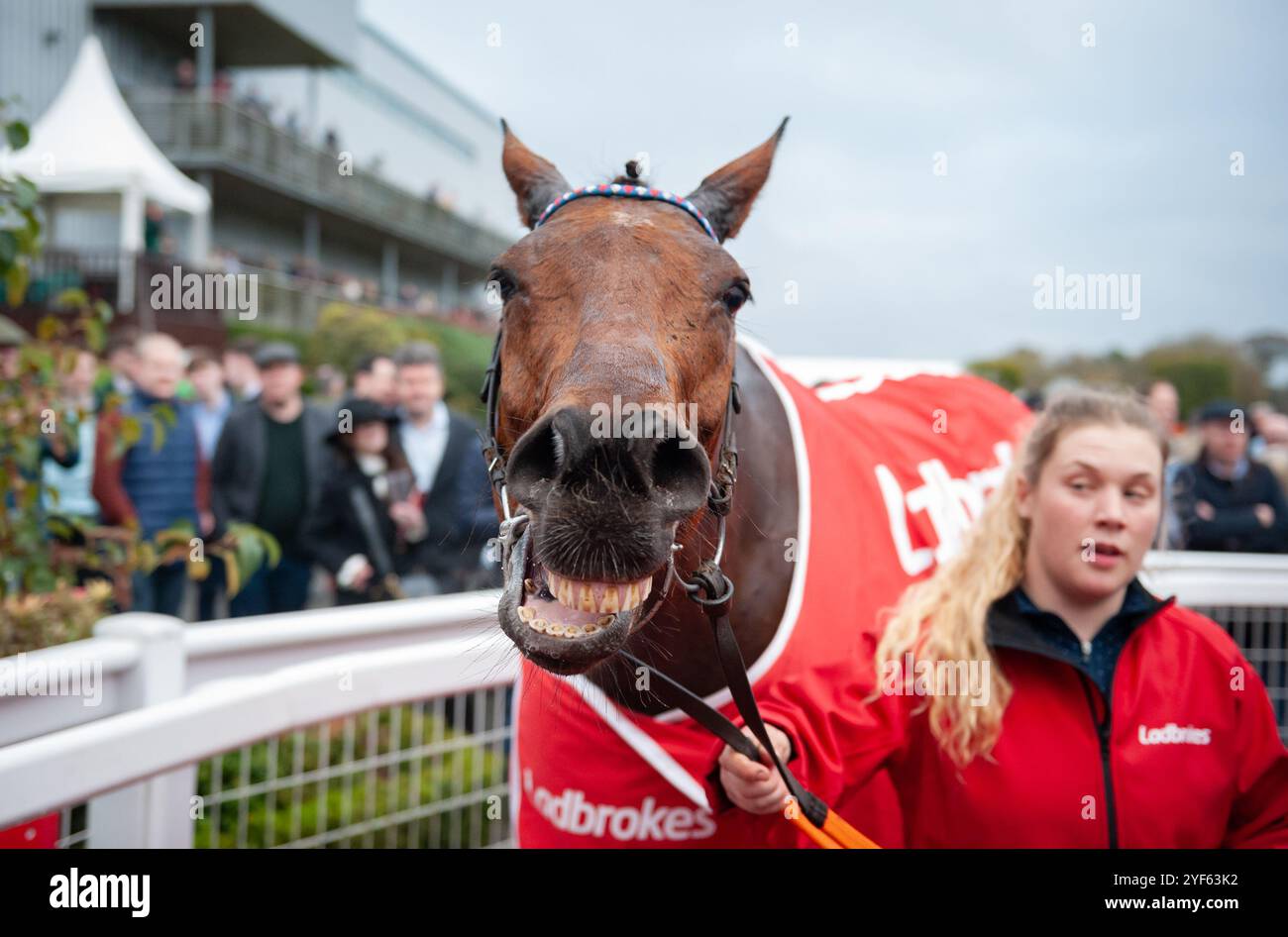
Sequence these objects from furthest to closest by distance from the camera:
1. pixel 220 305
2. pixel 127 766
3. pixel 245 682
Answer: pixel 220 305 < pixel 245 682 < pixel 127 766

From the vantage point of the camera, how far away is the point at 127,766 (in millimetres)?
1940

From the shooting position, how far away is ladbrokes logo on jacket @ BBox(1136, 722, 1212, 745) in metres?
2.04

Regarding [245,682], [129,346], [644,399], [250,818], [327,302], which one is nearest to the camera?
[644,399]

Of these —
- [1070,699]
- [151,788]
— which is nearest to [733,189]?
[1070,699]

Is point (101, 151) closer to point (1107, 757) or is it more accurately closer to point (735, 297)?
point (735, 297)

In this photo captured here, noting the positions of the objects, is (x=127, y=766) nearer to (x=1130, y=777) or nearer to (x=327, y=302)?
(x=1130, y=777)

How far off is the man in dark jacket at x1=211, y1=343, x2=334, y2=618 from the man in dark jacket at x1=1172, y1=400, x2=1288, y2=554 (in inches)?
211

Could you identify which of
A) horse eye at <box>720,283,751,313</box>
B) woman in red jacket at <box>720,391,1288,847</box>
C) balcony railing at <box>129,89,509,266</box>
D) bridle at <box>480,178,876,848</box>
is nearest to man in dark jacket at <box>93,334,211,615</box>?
bridle at <box>480,178,876,848</box>

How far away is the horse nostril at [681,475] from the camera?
1.57 meters

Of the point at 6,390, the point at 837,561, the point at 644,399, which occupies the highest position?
the point at 6,390

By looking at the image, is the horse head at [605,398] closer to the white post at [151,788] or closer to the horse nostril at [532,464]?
the horse nostril at [532,464]

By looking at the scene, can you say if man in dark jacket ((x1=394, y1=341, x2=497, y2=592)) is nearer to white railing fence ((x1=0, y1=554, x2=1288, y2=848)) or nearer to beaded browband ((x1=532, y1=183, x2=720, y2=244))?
white railing fence ((x1=0, y1=554, x2=1288, y2=848))
